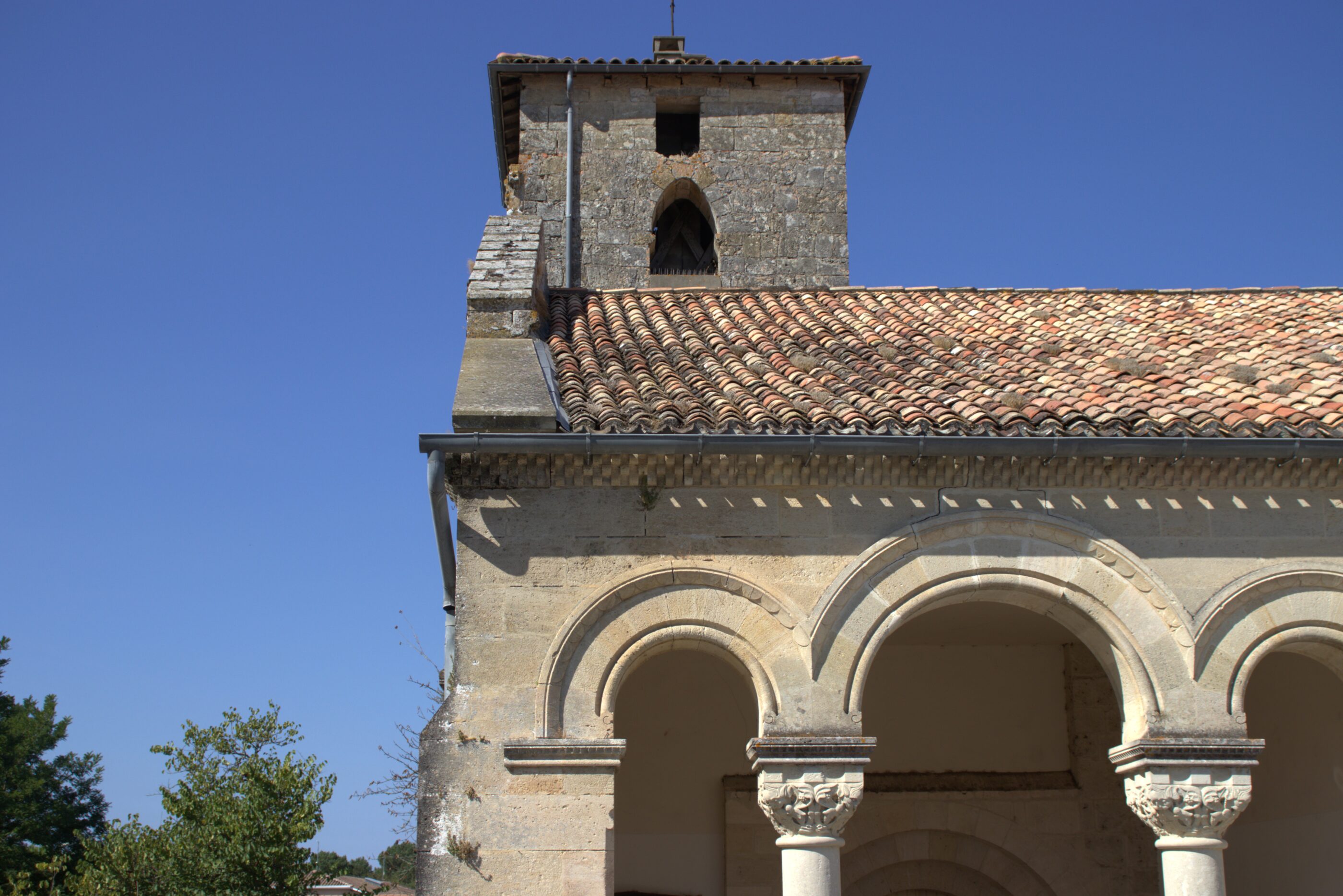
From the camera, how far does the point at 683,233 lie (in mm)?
15953

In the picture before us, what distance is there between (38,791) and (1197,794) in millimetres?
23049

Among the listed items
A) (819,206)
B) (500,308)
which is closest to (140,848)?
(500,308)

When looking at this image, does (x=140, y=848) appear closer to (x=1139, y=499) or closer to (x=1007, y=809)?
(x=1007, y=809)

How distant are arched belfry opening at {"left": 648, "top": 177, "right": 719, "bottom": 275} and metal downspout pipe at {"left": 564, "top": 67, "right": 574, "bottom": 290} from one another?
1.09m

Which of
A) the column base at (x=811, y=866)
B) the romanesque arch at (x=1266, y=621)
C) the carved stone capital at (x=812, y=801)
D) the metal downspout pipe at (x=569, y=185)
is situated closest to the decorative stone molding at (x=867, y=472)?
the romanesque arch at (x=1266, y=621)

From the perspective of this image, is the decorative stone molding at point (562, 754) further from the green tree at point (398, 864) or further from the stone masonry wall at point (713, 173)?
the green tree at point (398, 864)

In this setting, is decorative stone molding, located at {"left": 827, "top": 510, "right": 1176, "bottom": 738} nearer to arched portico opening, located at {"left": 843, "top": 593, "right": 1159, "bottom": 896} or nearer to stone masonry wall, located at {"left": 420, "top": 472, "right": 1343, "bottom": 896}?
stone masonry wall, located at {"left": 420, "top": 472, "right": 1343, "bottom": 896}

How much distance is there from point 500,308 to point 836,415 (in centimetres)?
274

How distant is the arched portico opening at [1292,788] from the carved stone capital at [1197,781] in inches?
67.4

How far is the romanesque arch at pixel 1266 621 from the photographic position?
7.39 m

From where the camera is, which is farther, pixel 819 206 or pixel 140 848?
pixel 819 206

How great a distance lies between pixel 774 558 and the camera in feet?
24.6

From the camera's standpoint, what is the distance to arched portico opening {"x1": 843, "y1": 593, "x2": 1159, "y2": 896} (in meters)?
10.1

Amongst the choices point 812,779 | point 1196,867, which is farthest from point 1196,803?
point 812,779
